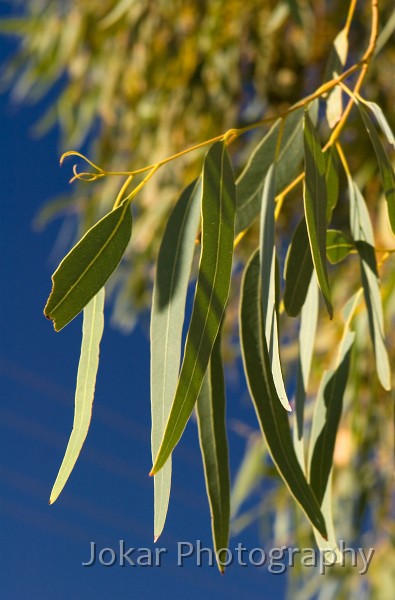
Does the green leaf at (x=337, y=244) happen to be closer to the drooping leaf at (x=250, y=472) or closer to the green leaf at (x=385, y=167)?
the green leaf at (x=385, y=167)

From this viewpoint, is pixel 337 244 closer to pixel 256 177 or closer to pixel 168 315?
pixel 256 177

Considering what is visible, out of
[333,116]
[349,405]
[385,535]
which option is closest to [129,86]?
[349,405]

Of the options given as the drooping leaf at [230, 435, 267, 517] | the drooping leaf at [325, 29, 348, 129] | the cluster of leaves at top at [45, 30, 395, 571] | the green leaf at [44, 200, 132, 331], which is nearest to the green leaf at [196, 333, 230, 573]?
the cluster of leaves at top at [45, 30, 395, 571]

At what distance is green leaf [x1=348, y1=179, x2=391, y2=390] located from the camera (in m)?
0.77

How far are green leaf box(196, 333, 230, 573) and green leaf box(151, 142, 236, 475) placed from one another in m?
0.09

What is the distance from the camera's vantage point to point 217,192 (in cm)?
72

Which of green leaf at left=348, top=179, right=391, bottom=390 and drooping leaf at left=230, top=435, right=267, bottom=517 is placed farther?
drooping leaf at left=230, top=435, right=267, bottom=517

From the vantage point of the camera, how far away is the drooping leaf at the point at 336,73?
0.90 m

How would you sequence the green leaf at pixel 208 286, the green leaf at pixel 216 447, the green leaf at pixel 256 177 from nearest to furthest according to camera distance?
the green leaf at pixel 208 286, the green leaf at pixel 216 447, the green leaf at pixel 256 177

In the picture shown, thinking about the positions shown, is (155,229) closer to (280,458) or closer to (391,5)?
(391,5)

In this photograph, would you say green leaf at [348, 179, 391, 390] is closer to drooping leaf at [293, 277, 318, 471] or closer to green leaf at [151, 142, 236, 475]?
drooping leaf at [293, 277, 318, 471]

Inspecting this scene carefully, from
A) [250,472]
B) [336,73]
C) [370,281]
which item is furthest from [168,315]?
[250,472]

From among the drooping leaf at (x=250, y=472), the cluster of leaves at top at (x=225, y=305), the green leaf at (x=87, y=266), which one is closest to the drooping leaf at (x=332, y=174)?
the cluster of leaves at top at (x=225, y=305)

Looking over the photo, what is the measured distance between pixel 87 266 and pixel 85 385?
0.08 metres
